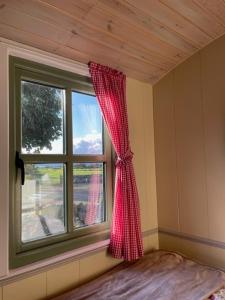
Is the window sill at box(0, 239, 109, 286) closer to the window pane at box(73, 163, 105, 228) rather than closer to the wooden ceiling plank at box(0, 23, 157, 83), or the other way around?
the window pane at box(73, 163, 105, 228)

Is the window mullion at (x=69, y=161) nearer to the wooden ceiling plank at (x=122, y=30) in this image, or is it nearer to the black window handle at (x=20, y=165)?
the black window handle at (x=20, y=165)

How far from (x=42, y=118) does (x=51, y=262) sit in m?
0.94

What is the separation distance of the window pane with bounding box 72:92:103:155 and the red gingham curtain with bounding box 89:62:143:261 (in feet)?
0.53

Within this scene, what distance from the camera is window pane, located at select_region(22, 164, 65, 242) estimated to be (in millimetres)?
1630

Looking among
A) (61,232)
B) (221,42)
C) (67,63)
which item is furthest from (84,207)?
(221,42)

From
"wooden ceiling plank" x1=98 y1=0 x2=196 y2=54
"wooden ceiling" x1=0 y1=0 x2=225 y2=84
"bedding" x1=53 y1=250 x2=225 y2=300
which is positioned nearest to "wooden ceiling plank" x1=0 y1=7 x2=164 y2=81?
"wooden ceiling" x1=0 y1=0 x2=225 y2=84

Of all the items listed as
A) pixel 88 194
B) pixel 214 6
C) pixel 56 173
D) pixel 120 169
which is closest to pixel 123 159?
pixel 120 169

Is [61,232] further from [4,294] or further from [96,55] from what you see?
[96,55]

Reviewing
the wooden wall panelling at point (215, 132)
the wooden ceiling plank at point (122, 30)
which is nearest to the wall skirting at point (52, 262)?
the wooden wall panelling at point (215, 132)

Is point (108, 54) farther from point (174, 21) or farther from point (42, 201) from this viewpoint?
point (42, 201)

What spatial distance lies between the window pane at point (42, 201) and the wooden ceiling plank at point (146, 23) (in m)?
1.08

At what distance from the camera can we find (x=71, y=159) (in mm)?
1855

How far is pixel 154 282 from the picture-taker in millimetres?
1688

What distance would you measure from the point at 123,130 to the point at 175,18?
2.85 feet
